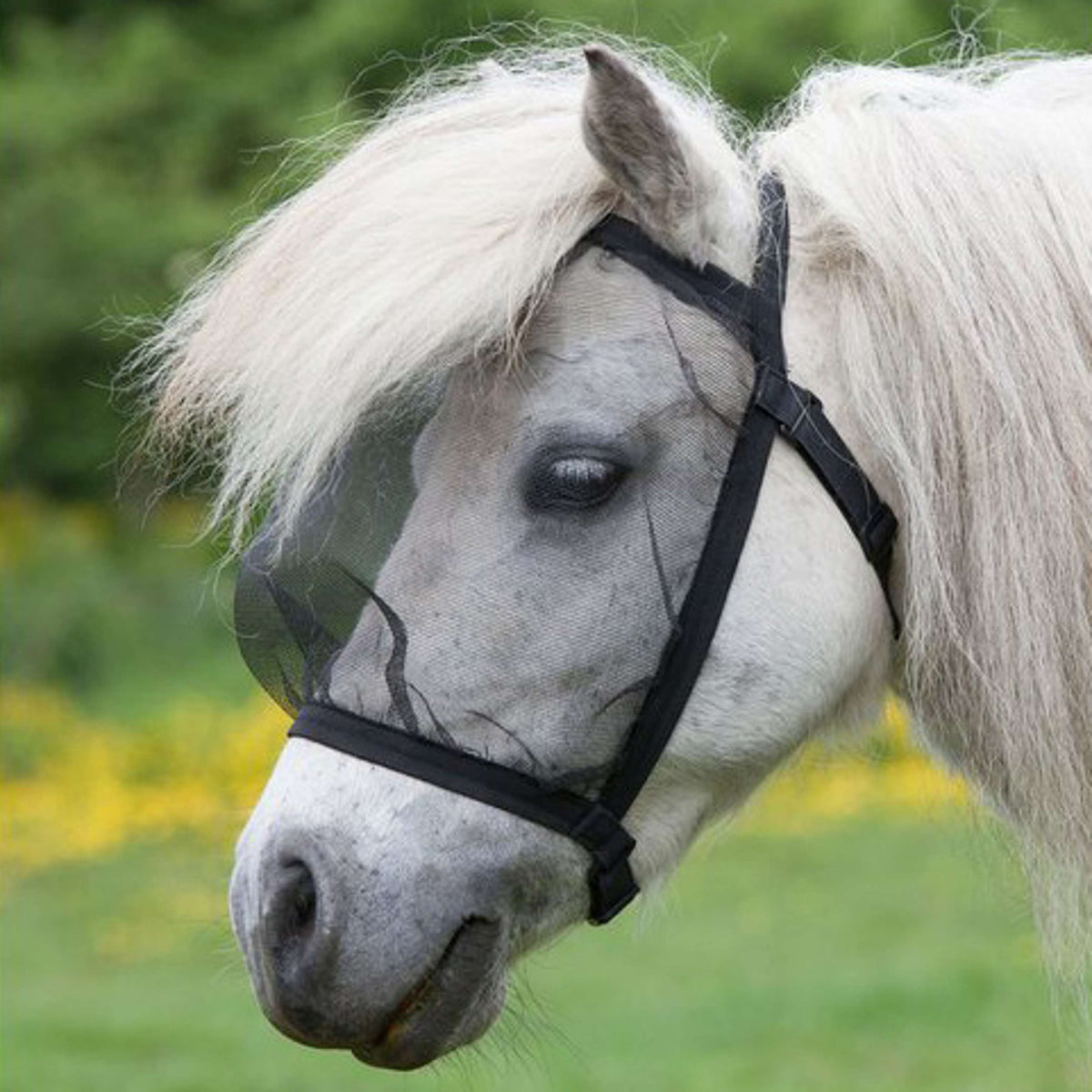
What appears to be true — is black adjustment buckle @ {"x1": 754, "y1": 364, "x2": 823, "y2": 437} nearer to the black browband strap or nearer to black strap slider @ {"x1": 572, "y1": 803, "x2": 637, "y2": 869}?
the black browband strap

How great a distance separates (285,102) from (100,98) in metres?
1.36

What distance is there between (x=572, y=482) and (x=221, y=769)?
365 inches

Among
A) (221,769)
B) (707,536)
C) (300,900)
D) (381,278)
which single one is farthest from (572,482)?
(221,769)

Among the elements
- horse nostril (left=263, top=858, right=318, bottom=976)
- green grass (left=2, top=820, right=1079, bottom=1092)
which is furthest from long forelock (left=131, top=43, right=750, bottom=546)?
green grass (left=2, top=820, right=1079, bottom=1092)

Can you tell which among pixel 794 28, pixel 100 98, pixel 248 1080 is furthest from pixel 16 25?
pixel 248 1080

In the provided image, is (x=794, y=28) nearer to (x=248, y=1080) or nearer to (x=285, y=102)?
(x=285, y=102)

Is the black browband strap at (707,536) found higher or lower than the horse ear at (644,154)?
lower

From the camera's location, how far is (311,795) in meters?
2.16

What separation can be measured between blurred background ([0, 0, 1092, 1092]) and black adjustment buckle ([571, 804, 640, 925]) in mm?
115

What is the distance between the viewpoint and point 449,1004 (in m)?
2.21

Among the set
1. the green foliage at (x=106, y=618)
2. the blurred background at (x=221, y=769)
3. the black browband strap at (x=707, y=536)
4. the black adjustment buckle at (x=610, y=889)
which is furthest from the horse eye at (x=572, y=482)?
the green foliage at (x=106, y=618)

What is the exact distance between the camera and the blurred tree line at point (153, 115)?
517 inches

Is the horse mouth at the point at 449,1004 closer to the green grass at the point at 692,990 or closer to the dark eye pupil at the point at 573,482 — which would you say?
the dark eye pupil at the point at 573,482

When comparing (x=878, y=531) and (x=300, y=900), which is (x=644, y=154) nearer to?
(x=878, y=531)
